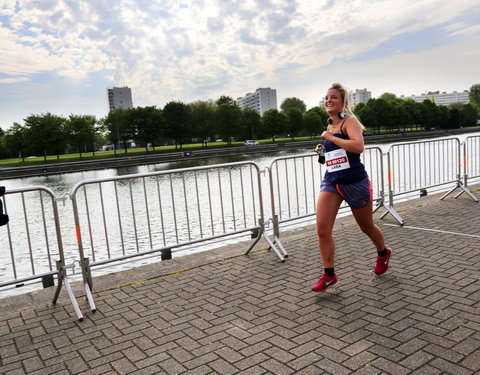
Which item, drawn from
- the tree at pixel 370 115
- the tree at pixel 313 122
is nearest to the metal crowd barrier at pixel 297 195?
the tree at pixel 313 122

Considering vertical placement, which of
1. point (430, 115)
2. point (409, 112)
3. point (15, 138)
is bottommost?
point (430, 115)

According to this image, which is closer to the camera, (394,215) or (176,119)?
(394,215)

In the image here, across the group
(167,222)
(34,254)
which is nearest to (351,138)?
(34,254)

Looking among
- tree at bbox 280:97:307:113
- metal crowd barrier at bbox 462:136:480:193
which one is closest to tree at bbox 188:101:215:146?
tree at bbox 280:97:307:113

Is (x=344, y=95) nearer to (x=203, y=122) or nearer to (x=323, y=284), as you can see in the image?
(x=323, y=284)

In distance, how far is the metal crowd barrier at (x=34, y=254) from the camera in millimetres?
4482

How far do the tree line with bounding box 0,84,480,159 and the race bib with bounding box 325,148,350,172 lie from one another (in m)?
70.8

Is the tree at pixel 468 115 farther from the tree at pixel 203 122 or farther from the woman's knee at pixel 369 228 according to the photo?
the woman's knee at pixel 369 228

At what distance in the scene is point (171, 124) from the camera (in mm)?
77125

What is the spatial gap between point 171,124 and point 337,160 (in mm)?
75100

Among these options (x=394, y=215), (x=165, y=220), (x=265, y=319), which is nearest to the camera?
(x=265, y=319)

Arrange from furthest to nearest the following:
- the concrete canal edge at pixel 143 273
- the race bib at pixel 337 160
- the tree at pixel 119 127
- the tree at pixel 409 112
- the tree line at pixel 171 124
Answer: the tree at pixel 409 112, the tree at pixel 119 127, the tree line at pixel 171 124, the concrete canal edge at pixel 143 273, the race bib at pixel 337 160

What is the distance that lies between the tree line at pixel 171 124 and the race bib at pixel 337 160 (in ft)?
232

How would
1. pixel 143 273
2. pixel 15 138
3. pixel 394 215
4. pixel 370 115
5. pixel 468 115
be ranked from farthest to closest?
1. pixel 468 115
2. pixel 370 115
3. pixel 15 138
4. pixel 394 215
5. pixel 143 273
